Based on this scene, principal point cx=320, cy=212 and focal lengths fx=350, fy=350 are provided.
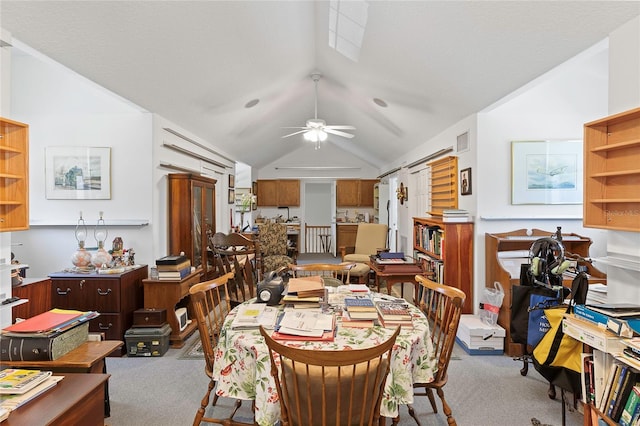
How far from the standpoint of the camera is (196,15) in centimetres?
262

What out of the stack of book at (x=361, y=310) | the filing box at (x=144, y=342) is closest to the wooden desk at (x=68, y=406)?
the stack of book at (x=361, y=310)

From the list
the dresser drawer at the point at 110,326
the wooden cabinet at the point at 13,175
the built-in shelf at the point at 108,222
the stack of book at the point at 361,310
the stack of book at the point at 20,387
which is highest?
the wooden cabinet at the point at 13,175

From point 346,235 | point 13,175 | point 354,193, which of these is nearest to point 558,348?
point 13,175

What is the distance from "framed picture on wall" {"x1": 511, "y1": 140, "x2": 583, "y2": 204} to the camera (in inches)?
136

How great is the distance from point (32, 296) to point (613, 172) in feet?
12.8

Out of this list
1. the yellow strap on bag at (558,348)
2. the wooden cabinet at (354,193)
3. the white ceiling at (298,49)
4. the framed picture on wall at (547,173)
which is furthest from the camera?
the wooden cabinet at (354,193)

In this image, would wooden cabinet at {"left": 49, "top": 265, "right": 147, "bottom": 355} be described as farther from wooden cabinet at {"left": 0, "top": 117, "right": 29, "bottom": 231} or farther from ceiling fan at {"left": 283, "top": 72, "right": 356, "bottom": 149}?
ceiling fan at {"left": 283, "top": 72, "right": 356, "bottom": 149}

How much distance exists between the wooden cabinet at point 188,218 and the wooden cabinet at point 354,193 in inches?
204

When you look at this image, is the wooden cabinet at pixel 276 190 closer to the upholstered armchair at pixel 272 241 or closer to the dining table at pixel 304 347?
the upholstered armchair at pixel 272 241

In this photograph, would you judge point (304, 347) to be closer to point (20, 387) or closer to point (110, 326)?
point (20, 387)

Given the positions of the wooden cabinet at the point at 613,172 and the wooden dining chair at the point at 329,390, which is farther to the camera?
the wooden cabinet at the point at 613,172

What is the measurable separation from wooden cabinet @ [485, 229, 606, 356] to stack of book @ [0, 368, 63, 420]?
128 inches

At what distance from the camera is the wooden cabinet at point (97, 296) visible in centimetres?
307

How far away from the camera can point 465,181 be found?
147 inches
